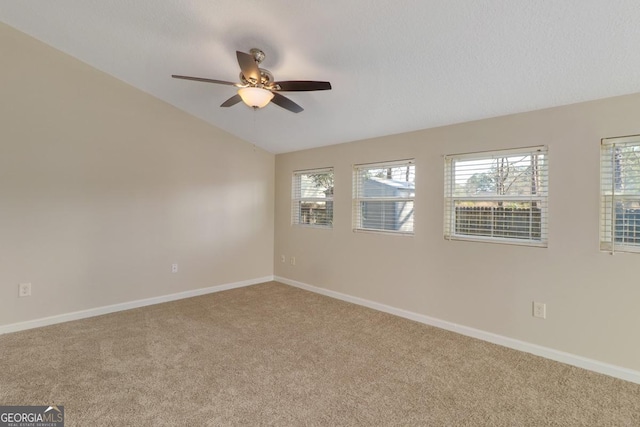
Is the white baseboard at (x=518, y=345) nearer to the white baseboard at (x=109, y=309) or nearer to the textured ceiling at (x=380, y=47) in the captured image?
the white baseboard at (x=109, y=309)

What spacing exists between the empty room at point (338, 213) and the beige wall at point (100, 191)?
0.02 metres

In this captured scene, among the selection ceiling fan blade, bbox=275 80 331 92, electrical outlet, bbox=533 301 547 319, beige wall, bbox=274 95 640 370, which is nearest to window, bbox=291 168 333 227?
beige wall, bbox=274 95 640 370

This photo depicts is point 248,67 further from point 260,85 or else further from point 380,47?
point 380,47

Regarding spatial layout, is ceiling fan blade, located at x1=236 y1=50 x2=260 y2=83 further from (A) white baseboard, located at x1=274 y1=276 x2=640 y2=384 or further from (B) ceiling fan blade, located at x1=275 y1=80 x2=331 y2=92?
(A) white baseboard, located at x1=274 y1=276 x2=640 y2=384

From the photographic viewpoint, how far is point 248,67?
2082 millimetres

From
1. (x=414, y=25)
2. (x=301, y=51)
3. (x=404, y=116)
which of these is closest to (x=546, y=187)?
(x=404, y=116)

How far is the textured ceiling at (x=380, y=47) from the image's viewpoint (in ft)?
6.08

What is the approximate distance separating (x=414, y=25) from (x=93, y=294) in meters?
4.03

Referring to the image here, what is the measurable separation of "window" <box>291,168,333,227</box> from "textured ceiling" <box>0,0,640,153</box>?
3.94 feet

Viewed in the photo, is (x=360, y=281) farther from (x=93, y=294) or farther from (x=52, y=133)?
(x=52, y=133)

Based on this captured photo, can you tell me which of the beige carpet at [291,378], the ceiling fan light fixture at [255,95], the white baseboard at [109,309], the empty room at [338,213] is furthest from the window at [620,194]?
the white baseboard at [109,309]

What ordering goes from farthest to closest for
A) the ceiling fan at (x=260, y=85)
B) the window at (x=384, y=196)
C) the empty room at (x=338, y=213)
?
the window at (x=384, y=196) < the ceiling fan at (x=260, y=85) < the empty room at (x=338, y=213)

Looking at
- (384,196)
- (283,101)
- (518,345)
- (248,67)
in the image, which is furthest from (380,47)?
(518,345)

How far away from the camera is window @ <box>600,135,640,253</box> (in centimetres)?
225
